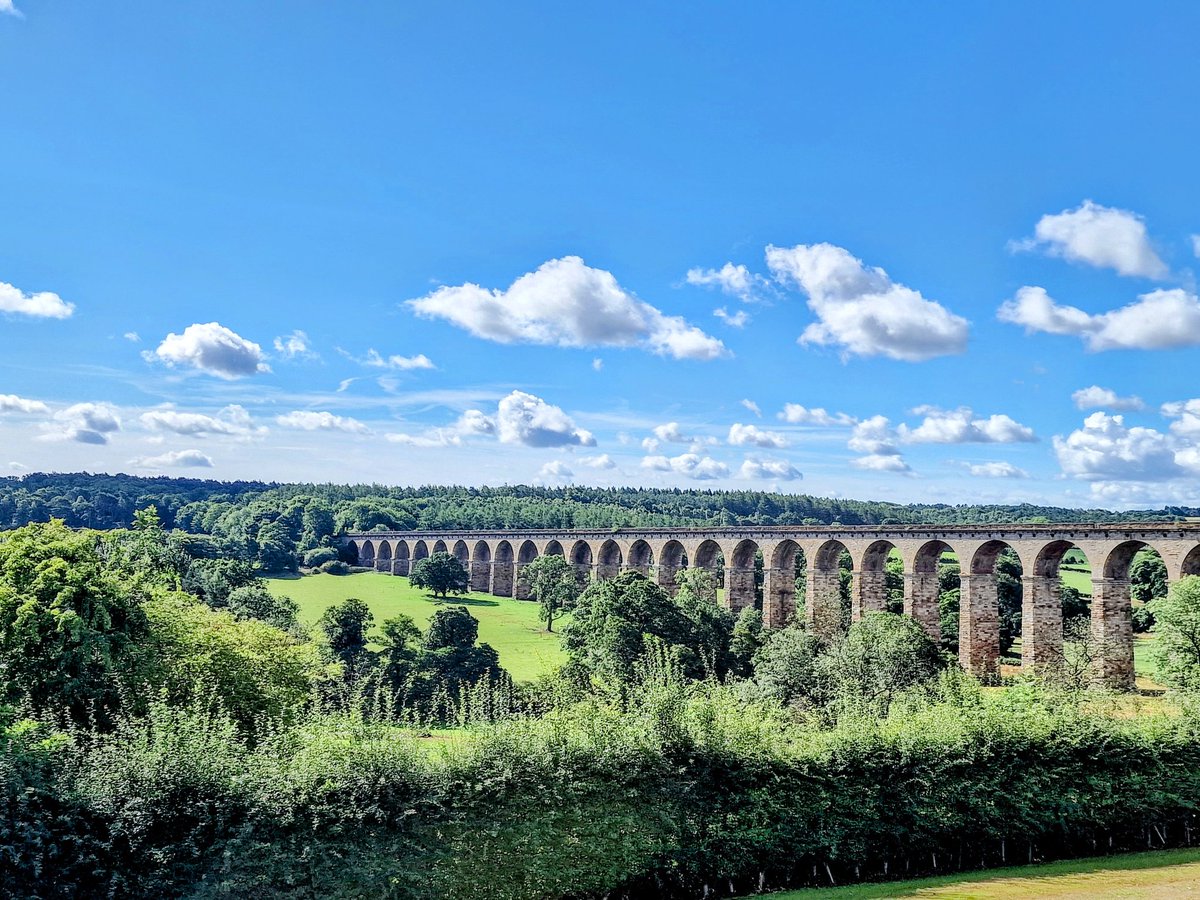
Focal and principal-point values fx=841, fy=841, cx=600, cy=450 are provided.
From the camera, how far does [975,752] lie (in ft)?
67.1

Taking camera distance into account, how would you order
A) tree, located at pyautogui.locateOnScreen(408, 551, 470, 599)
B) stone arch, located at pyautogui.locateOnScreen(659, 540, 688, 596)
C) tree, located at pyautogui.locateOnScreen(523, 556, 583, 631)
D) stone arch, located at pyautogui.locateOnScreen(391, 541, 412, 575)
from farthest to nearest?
stone arch, located at pyautogui.locateOnScreen(391, 541, 412, 575) < tree, located at pyautogui.locateOnScreen(408, 551, 470, 599) < stone arch, located at pyautogui.locateOnScreen(659, 540, 688, 596) < tree, located at pyautogui.locateOnScreen(523, 556, 583, 631)

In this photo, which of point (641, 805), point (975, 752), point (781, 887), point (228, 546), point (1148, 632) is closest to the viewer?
point (641, 805)

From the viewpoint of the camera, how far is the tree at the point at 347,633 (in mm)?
43562

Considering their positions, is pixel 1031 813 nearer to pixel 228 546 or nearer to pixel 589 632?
pixel 589 632

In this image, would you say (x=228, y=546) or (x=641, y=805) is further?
(x=228, y=546)

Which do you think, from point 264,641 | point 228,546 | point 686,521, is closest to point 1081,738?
point 264,641

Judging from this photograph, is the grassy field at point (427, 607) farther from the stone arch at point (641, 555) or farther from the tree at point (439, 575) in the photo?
the stone arch at point (641, 555)

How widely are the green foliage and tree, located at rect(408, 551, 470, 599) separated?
6473 centimetres

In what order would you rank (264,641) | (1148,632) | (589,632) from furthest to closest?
1. (1148,632)
2. (589,632)
3. (264,641)

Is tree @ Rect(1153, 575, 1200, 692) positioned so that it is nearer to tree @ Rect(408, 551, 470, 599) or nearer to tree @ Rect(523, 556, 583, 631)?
tree @ Rect(523, 556, 583, 631)

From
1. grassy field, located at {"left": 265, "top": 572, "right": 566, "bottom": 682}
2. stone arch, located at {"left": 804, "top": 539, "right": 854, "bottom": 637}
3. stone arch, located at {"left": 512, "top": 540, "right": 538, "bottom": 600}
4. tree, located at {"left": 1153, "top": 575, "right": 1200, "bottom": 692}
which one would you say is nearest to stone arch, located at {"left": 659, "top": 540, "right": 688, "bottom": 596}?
grassy field, located at {"left": 265, "top": 572, "right": 566, "bottom": 682}

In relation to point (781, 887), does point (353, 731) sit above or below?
above

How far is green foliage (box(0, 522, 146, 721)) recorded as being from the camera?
795 inches

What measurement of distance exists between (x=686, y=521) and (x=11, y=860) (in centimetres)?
13733
